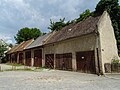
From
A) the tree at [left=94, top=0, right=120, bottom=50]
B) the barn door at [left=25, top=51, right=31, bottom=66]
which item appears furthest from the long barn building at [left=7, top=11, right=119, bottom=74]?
the barn door at [left=25, top=51, right=31, bottom=66]

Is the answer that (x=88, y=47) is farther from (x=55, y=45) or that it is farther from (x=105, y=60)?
(x=55, y=45)

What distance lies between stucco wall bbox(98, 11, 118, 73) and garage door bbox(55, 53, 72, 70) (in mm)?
5319

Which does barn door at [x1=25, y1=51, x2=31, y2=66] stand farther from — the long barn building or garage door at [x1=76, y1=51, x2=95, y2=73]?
garage door at [x1=76, y1=51, x2=95, y2=73]

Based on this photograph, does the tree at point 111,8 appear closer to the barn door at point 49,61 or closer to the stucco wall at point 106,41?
the stucco wall at point 106,41

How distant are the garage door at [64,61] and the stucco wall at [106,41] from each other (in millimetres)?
5319

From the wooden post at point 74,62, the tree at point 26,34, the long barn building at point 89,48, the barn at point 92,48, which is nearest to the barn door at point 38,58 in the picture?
the long barn building at point 89,48

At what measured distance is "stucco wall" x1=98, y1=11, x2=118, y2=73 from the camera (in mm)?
18975

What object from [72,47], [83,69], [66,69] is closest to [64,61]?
[66,69]

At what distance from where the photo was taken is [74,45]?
884 inches

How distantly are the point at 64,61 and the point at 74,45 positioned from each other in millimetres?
3327

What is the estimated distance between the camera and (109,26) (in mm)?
20609

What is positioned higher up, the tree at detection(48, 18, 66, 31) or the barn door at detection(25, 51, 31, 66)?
the tree at detection(48, 18, 66, 31)

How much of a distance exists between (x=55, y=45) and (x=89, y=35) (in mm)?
8626

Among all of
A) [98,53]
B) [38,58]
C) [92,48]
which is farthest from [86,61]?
[38,58]
